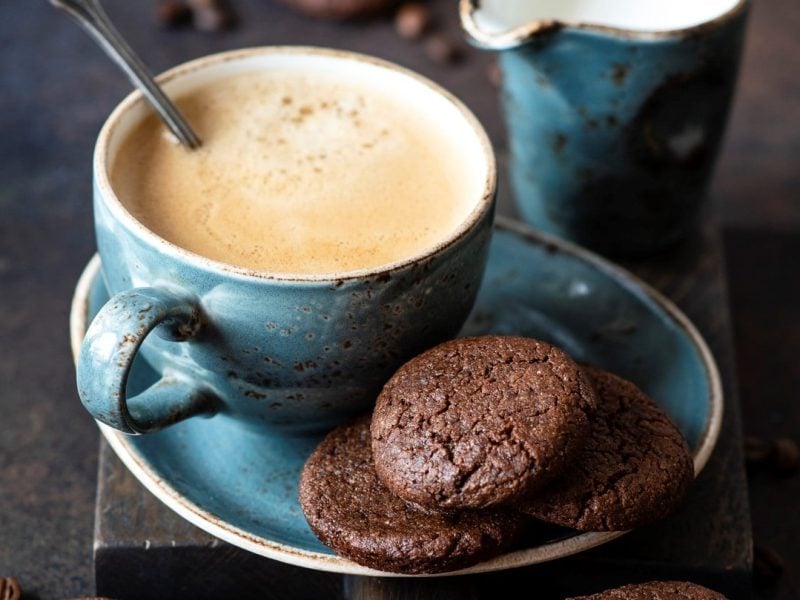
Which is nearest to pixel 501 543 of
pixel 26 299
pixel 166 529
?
pixel 166 529

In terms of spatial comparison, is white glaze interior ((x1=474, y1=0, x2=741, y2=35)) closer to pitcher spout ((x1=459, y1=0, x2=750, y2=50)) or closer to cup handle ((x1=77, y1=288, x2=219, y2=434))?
pitcher spout ((x1=459, y1=0, x2=750, y2=50))

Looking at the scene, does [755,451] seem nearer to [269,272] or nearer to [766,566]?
[766,566]

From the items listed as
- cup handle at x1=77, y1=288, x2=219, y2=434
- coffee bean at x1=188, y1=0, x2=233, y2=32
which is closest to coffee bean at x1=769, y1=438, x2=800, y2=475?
cup handle at x1=77, y1=288, x2=219, y2=434

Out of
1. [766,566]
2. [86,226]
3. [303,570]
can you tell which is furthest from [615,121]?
[86,226]

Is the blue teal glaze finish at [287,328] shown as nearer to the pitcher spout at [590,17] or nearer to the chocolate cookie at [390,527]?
the chocolate cookie at [390,527]

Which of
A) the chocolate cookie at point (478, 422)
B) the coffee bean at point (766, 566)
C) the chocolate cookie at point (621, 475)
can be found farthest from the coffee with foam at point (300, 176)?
the coffee bean at point (766, 566)

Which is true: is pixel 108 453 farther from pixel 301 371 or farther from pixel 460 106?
pixel 460 106
